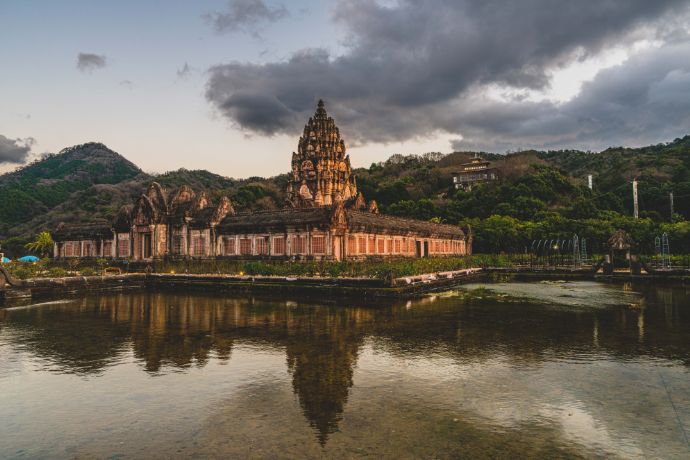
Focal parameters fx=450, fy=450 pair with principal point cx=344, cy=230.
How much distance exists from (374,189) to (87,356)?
4129 inches

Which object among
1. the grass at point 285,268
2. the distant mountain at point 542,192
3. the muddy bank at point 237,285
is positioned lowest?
the muddy bank at point 237,285

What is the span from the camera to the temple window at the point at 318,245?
3603cm

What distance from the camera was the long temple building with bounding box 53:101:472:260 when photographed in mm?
36812

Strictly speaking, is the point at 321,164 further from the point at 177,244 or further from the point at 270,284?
the point at 270,284

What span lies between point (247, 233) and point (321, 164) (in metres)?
26.7

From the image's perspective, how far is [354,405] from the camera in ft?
27.6

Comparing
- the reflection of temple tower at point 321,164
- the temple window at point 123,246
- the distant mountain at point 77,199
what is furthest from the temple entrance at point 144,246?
the distant mountain at point 77,199

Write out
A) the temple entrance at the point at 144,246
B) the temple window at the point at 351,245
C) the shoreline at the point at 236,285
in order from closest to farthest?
the shoreline at the point at 236,285 → the temple window at the point at 351,245 → the temple entrance at the point at 144,246

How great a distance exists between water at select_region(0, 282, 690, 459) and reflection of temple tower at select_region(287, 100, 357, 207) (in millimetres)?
47001

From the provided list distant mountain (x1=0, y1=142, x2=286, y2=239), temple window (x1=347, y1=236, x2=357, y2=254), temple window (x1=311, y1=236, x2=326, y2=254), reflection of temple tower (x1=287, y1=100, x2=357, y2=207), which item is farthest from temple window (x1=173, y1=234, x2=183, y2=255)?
distant mountain (x1=0, y1=142, x2=286, y2=239)

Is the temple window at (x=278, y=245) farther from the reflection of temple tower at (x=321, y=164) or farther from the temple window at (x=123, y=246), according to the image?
the reflection of temple tower at (x=321, y=164)

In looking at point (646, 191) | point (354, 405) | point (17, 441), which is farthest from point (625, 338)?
point (646, 191)

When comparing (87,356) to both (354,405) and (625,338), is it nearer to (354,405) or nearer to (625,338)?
(354,405)

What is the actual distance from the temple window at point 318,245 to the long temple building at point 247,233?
8cm
